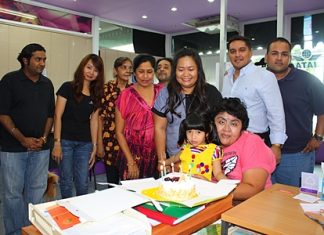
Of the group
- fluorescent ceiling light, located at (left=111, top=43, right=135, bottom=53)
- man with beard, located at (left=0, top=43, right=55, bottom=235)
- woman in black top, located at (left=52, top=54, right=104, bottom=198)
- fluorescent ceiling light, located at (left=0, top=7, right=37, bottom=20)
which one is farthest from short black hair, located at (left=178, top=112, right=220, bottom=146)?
fluorescent ceiling light, located at (left=111, top=43, right=135, bottom=53)

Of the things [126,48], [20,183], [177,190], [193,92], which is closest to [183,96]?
[193,92]

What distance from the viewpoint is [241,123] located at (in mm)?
1761

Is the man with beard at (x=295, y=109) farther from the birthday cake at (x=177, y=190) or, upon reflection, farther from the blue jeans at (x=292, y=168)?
the birthday cake at (x=177, y=190)

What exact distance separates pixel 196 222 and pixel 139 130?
4.41 ft

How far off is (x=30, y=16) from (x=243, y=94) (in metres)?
5.58

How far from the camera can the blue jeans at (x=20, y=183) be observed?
232 centimetres

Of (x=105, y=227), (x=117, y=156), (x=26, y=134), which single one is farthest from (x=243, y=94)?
(x=26, y=134)

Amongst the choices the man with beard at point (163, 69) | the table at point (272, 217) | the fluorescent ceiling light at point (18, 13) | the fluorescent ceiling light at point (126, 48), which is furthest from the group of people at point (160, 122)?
the fluorescent ceiling light at point (126, 48)

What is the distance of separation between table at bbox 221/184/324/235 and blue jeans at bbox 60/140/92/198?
65.0 inches

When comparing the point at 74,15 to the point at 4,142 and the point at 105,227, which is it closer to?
the point at 4,142

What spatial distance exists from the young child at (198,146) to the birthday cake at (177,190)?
611 millimetres

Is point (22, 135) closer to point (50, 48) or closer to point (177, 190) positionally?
point (177, 190)

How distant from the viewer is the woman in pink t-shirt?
158 centimetres

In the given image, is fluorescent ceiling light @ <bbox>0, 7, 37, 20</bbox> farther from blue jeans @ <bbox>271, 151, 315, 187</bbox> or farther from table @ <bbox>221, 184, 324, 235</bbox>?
table @ <bbox>221, 184, 324, 235</bbox>
